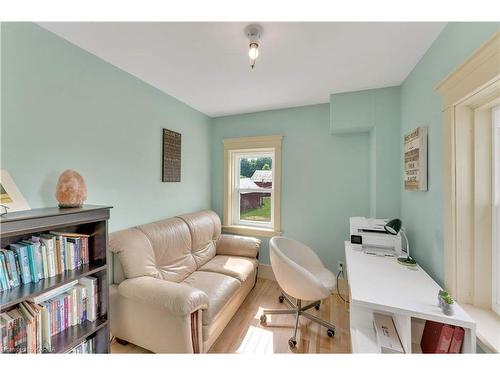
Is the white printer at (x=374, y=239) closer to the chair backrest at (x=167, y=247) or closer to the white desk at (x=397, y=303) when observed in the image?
the white desk at (x=397, y=303)

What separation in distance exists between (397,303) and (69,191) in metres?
2.07

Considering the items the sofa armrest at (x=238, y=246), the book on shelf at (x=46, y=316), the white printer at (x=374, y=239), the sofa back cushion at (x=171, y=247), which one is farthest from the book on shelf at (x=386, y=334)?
the book on shelf at (x=46, y=316)

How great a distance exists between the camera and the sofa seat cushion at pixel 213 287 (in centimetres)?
155

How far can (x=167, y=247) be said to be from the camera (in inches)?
77.7

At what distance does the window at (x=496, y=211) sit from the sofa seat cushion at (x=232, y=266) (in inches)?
71.3

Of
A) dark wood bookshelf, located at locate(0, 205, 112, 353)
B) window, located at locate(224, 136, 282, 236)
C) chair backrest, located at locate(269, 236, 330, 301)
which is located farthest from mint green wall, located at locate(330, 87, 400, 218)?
dark wood bookshelf, located at locate(0, 205, 112, 353)

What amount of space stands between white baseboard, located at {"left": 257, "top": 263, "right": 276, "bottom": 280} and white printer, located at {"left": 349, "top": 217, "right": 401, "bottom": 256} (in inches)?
54.0

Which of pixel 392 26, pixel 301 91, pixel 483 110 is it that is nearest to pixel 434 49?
pixel 392 26

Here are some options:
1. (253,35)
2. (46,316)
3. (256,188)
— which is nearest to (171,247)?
(46,316)

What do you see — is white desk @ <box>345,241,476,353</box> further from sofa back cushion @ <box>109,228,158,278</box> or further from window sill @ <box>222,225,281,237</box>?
sofa back cushion @ <box>109,228,158,278</box>

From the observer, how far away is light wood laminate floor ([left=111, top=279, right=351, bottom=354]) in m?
1.63

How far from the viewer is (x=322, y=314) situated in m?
2.10
